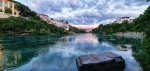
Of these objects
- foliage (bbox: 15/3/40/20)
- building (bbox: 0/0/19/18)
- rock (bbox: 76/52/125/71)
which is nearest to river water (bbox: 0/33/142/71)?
rock (bbox: 76/52/125/71)

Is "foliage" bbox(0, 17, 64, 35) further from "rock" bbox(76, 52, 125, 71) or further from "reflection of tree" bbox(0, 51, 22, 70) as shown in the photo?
"rock" bbox(76, 52, 125, 71)

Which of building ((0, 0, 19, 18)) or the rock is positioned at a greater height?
building ((0, 0, 19, 18))

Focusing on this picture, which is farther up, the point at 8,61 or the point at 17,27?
the point at 17,27

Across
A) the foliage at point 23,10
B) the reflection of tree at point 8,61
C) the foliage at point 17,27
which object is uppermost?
the foliage at point 23,10

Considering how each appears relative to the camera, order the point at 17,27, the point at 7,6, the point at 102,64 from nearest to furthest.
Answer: the point at 102,64, the point at 17,27, the point at 7,6

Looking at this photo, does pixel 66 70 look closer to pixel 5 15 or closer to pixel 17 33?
pixel 17 33

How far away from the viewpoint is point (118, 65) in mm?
18156

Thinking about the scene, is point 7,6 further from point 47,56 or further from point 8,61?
point 8,61

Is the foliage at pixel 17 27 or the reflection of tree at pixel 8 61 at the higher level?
the foliage at pixel 17 27

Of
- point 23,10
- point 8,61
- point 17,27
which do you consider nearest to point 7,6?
point 23,10

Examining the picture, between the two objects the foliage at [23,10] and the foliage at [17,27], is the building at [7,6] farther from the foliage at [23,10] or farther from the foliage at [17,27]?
the foliage at [17,27]

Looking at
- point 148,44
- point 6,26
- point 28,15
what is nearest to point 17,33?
point 6,26

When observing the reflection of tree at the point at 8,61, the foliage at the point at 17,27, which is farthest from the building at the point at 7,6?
the reflection of tree at the point at 8,61

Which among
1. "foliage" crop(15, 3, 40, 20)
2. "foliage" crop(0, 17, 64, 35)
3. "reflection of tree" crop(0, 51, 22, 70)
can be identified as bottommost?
"reflection of tree" crop(0, 51, 22, 70)
